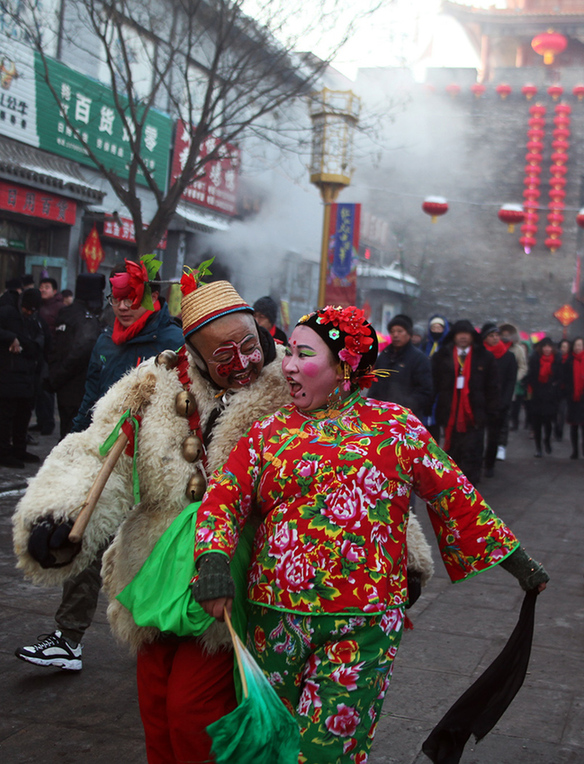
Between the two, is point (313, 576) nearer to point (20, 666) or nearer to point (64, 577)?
point (64, 577)

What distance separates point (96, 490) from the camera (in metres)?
2.24

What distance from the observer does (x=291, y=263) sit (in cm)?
2072

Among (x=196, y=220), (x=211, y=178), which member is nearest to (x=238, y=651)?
(x=196, y=220)

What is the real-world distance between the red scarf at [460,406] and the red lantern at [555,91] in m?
27.1

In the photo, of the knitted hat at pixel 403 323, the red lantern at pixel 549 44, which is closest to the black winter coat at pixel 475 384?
the knitted hat at pixel 403 323

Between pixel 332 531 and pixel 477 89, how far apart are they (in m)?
34.0

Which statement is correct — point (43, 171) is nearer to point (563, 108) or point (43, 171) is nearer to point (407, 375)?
point (407, 375)

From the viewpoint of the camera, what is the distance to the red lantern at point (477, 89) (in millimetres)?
33094

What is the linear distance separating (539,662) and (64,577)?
2471 millimetres

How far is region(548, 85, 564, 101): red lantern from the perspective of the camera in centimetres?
3161

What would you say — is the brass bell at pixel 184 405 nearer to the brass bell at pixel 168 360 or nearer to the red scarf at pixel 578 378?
the brass bell at pixel 168 360

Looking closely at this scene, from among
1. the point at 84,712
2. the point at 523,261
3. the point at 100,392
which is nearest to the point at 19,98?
the point at 100,392

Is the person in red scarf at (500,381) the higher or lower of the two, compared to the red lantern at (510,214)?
lower

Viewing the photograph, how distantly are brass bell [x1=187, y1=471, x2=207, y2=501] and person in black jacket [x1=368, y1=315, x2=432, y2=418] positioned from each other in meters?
4.76
